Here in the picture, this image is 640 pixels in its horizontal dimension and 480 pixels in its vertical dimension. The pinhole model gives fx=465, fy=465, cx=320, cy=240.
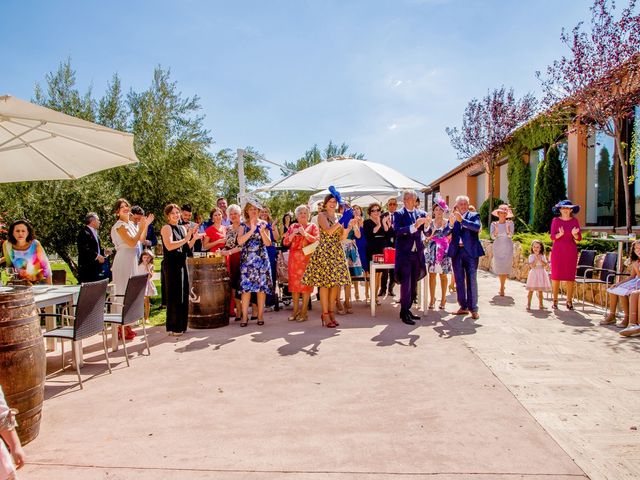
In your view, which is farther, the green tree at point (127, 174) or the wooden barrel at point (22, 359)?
the green tree at point (127, 174)

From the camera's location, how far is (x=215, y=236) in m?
7.89

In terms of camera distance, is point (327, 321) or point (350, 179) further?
point (350, 179)

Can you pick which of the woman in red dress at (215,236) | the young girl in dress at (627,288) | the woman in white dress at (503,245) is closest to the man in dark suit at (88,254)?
the woman in red dress at (215,236)

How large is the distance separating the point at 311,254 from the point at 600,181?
1026 centimetres

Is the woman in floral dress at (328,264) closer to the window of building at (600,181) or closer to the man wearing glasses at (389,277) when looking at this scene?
the man wearing glasses at (389,277)

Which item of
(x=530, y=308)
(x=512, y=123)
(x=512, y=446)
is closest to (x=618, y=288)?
(x=530, y=308)

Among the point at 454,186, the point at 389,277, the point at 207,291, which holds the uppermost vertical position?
the point at 454,186

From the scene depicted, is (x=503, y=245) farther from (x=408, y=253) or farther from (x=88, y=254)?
(x=88, y=254)

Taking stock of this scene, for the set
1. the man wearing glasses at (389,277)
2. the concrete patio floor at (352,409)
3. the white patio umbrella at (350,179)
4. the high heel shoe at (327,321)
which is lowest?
the concrete patio floor at (352,409)

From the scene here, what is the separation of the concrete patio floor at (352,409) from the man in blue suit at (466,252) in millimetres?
1268

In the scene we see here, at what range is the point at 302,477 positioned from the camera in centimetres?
280

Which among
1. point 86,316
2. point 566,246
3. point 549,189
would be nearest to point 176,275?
point 86,316

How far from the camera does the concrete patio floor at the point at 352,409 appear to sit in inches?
116

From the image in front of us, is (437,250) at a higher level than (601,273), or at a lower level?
higher
